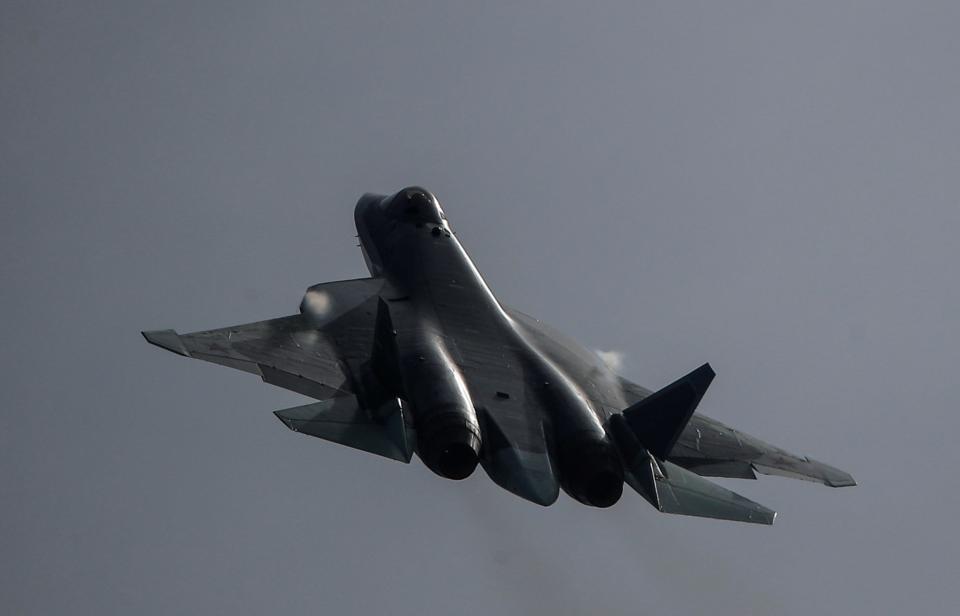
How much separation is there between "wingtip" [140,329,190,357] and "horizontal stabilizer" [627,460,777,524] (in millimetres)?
12850

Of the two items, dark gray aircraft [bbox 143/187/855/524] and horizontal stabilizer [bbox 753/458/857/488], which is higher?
dark gray aircraft [bbox 143/187/855/524]

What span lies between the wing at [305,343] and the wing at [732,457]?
8.69 metres

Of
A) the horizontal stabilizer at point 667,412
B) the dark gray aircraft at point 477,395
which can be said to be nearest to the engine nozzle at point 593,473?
the dark gray aircraft at point 477,395

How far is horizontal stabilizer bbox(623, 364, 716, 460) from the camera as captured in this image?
4191 centimetres

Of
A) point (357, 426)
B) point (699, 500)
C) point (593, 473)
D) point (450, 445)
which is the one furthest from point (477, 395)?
point (699, 500)

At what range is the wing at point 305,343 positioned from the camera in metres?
44.6

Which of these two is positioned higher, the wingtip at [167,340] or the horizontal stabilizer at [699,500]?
the wingtip at [167,340]

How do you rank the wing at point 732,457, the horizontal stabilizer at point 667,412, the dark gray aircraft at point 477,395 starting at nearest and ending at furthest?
the dark gray aircraft at point 477,395 < the horizontal stabilizer at point 667,412 < the wing at point 732,457

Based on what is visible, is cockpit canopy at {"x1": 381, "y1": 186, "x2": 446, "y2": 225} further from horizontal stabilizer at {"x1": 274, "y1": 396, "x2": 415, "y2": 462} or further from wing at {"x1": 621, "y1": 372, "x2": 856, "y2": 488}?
horizontal stabilizer at {"x1": 274, "y1": 396, "x2": 415, "y2": 462}

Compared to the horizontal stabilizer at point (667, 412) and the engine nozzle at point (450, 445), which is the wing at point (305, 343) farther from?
the horizontal stabilizer at point (667, 412)

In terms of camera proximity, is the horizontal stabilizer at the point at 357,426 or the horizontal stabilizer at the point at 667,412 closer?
the horizontal stabilizer at the point at 357,426

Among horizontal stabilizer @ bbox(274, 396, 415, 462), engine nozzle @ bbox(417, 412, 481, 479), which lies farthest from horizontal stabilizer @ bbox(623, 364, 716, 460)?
horizontal stabilizer @ bbox(274, 396, 415, 462)

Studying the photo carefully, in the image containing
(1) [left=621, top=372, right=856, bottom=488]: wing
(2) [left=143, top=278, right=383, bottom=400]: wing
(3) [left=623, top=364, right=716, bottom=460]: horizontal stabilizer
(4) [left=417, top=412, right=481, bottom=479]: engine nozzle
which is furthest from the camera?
(1) [left=621, top=372, right=856, bottom=488]: wing

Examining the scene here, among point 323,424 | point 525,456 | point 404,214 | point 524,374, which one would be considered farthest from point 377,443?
point 404,214
